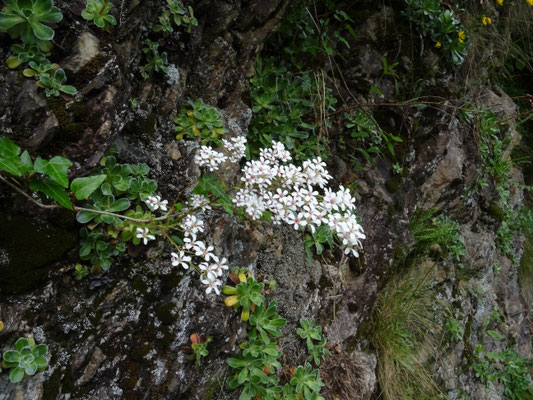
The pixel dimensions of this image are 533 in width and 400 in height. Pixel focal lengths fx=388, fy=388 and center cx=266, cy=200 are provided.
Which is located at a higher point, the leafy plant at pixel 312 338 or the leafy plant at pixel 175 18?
A: the leafy plant at pixel 175 18

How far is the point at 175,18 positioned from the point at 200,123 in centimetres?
56

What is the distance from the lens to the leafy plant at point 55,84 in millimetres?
1558

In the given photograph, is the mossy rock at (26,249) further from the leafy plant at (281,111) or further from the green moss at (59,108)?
the leafy plant at (281,111)

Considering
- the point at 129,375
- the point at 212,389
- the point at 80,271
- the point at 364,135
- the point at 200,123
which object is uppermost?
the point at 200,123

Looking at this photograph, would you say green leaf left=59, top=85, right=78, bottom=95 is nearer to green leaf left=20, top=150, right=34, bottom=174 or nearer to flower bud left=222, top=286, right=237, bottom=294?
green leaf left=20, top=150, right=34, bottom=174

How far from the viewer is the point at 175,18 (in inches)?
81.1

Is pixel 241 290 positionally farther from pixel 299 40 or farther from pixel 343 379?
pixel 299 40

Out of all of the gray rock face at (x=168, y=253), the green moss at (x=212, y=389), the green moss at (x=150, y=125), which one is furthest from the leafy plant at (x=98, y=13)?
the green moss at (x=212, y=389)

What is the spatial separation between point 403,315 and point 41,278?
282 centimetres

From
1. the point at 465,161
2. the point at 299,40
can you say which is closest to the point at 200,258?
the point at 299,40

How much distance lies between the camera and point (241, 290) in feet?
6.56

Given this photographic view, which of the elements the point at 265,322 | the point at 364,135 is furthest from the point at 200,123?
the point at 364,135

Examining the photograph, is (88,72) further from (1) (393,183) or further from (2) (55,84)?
(1) (393,183)

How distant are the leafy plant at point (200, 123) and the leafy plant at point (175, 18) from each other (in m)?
0.41
